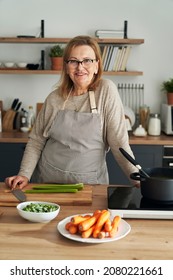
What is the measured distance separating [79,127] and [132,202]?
2.34ft

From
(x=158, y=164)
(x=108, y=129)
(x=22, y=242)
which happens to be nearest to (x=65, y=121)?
(x=108, y=129)

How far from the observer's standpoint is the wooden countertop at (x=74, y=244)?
4.14ft

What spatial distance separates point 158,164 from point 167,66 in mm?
1132

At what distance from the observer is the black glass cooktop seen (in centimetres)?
158

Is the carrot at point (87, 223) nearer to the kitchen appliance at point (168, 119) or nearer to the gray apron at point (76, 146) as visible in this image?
the gray apron at point (76, 146)

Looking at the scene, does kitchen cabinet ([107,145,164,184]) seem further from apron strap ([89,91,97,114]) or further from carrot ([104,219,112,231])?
carrot ([104,219,112,231])

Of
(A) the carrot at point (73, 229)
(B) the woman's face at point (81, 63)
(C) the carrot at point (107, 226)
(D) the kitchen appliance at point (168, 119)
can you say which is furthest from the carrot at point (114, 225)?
(D) the kitchen appliance at point (168, 119)

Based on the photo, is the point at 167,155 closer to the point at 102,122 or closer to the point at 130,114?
the point at 130,114

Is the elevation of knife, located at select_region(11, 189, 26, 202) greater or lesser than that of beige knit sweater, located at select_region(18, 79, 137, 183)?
lesser

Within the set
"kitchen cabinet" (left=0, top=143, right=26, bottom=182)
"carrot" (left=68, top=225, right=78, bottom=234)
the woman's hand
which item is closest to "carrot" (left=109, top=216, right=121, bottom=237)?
"carrot" (left=68, top=225, right=78, bottom=234)

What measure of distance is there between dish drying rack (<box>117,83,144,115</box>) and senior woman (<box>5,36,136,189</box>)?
6.66ft

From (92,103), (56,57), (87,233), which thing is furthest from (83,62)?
(56,57)

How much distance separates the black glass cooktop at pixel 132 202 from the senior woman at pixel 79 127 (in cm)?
37

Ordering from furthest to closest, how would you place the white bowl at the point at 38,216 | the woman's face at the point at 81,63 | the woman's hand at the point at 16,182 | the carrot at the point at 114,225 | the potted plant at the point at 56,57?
1. the potted plant at the point at 56,57
2. the woman's face at the point at 81,63
3. the woman's hand at the point at 16,182
4. the white bowl at the point at 38,216
5. the carrot at the point at 114,225
